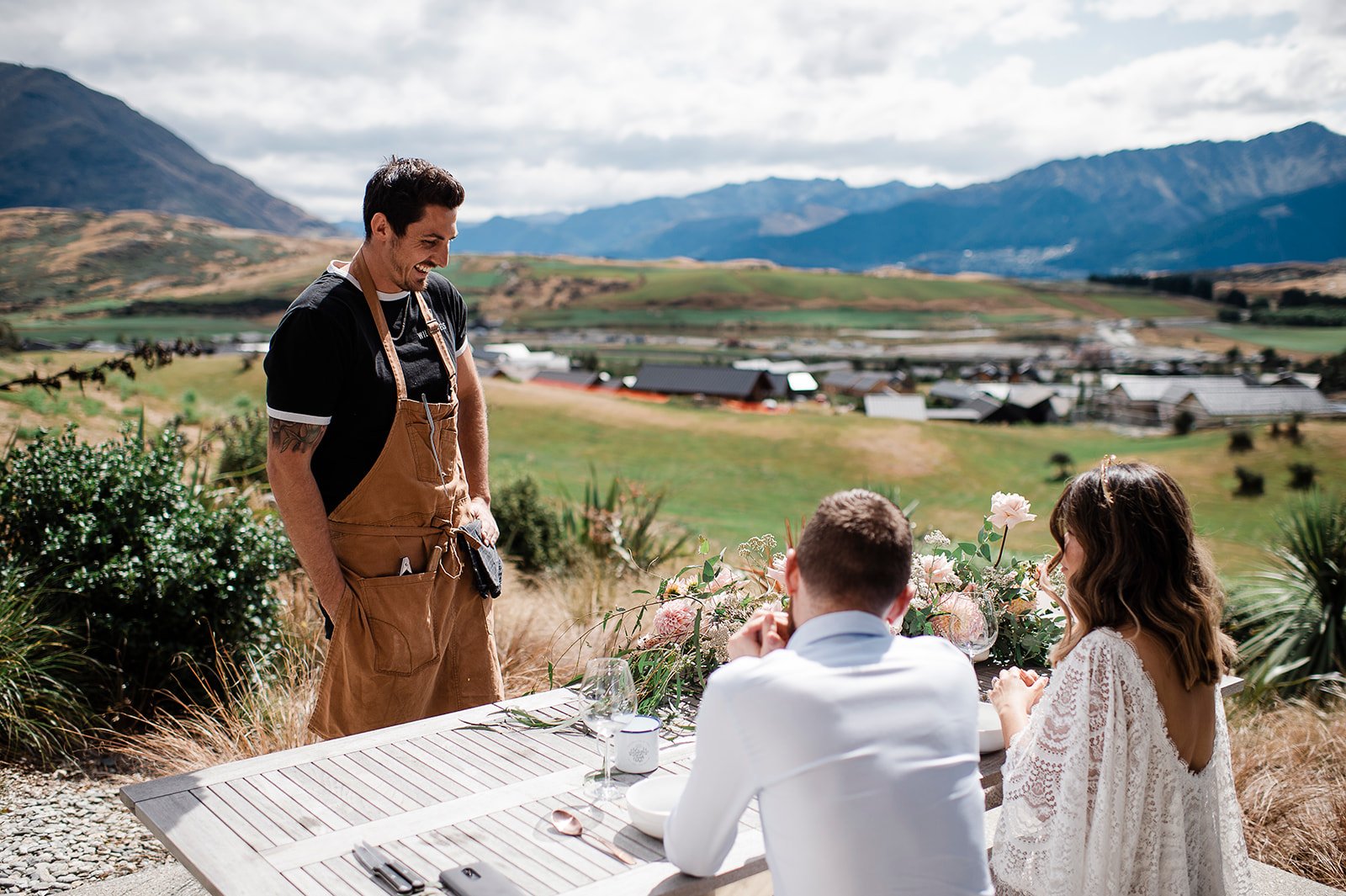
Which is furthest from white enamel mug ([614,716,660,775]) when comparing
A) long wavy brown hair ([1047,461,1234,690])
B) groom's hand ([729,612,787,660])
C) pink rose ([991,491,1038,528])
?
pink rose ([991,491,1038,528])

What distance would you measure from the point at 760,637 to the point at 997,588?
1.86 meters

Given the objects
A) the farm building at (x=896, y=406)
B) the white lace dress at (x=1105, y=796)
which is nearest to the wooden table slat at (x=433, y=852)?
the white lace dress at (x=1105, y=796)

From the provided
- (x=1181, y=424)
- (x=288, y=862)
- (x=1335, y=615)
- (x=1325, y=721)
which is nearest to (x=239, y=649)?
(x=288, y=862)

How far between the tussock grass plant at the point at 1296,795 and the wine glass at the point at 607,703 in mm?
3241

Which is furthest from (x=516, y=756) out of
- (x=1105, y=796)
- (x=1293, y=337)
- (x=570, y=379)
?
(x=1293, y=337)

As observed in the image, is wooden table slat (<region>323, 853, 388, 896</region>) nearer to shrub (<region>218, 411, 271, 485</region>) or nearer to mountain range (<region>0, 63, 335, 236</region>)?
shrub (<region>218, 411, 271, 485</region>)

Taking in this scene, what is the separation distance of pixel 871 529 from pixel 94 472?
4.89 metres

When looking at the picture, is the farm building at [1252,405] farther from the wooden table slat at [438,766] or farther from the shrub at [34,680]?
the wooden table slat at [438,766]

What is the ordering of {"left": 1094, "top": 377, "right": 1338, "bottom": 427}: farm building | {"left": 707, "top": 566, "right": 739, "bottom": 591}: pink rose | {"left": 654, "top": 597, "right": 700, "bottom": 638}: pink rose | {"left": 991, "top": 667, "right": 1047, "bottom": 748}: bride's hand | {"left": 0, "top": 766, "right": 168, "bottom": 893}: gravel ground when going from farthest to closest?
{"left": 1094, "top": 377, "right": 1338, "bottom": 427}: farm building, {"left": 0, "top": 766, "right": 168, "bottom": 893}: gravel ground, {"left": 707, "top": 566, "right": 739, "bottom": 591}: pink rose, {"left": 654, "top": 597, "right": 700, "bottom": 638}: pink rose, {"left": 991, "top": 667, "right": 1047, "bottom": 748}: bride's hand

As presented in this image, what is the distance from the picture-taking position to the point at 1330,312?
117ft

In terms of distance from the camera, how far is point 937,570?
312 centimetres

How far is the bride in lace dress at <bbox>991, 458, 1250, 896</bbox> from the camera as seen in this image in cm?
209

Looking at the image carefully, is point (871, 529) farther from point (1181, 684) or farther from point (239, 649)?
point (239, 649)

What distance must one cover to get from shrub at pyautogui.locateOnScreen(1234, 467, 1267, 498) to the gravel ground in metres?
21.9
